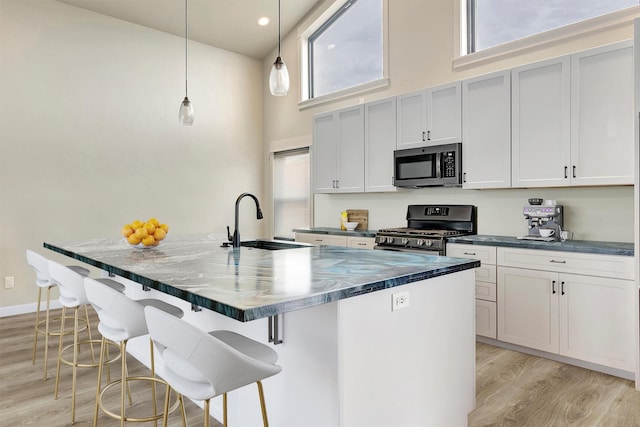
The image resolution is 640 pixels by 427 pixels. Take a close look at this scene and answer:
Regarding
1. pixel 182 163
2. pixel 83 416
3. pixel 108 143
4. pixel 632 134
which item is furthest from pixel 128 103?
pixel 632 134

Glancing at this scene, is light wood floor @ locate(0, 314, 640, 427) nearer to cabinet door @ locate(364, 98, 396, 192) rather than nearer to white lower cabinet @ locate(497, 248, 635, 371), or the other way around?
white lower cabinet @ locate(497, 248, 635, 371)

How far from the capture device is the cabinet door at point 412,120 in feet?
13.5

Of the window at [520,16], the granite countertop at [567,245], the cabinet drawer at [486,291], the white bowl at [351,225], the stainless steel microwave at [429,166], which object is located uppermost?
the window at [520,16]

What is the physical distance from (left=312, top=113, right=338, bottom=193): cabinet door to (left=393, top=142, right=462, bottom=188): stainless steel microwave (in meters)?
0.94

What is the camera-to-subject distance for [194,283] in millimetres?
1627

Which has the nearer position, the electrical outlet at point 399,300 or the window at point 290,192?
the electrical outlet at point 399,300

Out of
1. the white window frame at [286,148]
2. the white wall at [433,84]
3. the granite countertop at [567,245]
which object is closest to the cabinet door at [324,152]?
the white wall at [433,84]

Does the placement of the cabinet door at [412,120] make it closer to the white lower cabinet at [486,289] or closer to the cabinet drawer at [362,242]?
the cabinet drawer at [362,242]

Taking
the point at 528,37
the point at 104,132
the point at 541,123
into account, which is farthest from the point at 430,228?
the point at 104,132

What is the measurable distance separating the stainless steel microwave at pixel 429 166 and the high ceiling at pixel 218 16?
8.88 ft

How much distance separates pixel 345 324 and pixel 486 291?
2241mm


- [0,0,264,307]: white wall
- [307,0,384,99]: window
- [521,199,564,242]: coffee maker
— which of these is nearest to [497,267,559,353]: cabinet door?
[521,199,564,242]: coffee maker

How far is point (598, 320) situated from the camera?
284cm

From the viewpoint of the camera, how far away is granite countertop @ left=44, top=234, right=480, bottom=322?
1365mm
